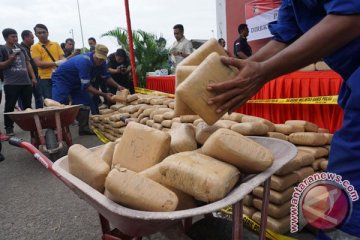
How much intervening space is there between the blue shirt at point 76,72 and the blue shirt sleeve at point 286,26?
4.19 metres

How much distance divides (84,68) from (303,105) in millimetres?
3398

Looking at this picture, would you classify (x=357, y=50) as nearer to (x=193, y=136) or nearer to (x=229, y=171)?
(x=229, y=171)

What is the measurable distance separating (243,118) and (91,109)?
12.8 feet

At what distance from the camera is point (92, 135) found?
6176 millimetres

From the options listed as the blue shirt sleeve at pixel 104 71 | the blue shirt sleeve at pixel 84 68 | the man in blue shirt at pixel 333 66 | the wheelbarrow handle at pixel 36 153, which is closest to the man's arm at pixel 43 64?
the blue shirt sleeve at pixel 104 71

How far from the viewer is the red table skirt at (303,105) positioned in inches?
124

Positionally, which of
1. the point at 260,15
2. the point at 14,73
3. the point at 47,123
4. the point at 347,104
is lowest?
the point at 47,123

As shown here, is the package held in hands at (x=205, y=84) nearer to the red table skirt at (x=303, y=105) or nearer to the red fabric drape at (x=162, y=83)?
the red table skirt at (x=303, y=105)

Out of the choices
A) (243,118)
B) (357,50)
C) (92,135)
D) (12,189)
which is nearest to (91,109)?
(92,135)

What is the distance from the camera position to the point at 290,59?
1.12 metres

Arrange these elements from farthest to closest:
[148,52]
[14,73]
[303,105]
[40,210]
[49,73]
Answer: [148,52] < [49,73] < [14,73] < [303,105] < [40,210]

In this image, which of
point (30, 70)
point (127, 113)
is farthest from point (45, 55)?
point (127, 113)

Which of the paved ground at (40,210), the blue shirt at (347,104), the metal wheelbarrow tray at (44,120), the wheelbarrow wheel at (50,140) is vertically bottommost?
the paved ground at (40,210)

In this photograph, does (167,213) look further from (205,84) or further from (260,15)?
(260,15)
